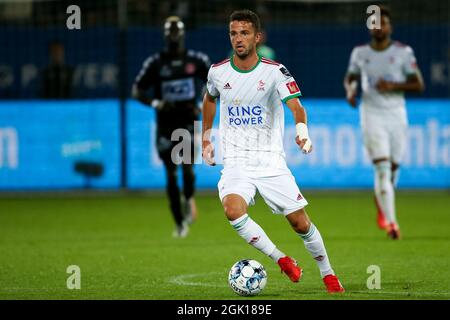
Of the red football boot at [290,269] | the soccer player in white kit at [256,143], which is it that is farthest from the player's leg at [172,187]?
the red football boot at [290,269]

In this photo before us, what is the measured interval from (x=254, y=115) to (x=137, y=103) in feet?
31.6

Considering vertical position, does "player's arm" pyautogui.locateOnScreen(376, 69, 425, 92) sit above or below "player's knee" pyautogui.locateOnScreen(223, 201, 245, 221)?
above

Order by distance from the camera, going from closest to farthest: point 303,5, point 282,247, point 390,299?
1. point 390,299
2. point 282,247
3. point 303,5

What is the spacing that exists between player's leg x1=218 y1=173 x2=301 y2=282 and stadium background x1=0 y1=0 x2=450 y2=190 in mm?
9192

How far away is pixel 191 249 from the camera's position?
11117 mm

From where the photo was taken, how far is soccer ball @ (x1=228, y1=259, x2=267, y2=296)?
7.74 meters

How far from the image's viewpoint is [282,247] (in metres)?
11.2

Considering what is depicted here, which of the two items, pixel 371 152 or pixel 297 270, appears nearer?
pixel 297 270

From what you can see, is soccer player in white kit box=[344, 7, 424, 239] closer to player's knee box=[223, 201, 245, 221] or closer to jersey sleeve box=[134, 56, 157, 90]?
jersey sleeve box=[134, 56, 157, 90]

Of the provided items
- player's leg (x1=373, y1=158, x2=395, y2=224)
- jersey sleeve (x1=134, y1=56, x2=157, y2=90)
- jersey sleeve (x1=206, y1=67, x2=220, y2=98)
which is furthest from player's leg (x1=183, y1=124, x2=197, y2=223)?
jersey sleeve (x1=206, y1=67, x2=220, y2=98)

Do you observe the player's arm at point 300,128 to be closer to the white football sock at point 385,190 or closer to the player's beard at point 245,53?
the player's beard at point 245,53
